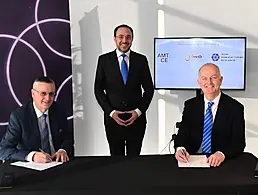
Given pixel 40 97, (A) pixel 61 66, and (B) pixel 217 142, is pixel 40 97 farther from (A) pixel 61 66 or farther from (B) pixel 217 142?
(A) pixel 61 66

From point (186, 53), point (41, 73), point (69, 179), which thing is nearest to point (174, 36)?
point (186, 53)

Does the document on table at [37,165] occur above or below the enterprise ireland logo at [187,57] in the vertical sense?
below

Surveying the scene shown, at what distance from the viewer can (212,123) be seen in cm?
273

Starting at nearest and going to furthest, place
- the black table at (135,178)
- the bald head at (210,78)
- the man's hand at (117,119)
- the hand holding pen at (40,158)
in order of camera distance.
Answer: the black table at (135,178) → the hand holding pen at (40,158) → the bald head at (210,78) → the man's hand at (117,119)

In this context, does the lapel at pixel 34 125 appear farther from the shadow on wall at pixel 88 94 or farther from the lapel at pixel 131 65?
the shadow on wall at pixel 88 94

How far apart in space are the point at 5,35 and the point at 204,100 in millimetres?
2716

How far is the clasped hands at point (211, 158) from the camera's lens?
2393 mm

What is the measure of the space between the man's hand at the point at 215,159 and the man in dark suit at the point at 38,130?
2.98 ft

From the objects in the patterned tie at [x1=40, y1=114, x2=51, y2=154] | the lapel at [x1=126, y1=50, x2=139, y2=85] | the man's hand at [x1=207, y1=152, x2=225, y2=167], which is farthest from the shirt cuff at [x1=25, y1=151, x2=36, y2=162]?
the lapel at [x1=126, y1=50, x2=139, y2=85]

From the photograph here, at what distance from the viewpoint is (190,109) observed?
9.27 feet

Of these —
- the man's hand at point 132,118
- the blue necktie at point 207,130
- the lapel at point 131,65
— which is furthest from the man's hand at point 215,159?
the lapel at point 131,65

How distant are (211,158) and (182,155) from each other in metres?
0.19

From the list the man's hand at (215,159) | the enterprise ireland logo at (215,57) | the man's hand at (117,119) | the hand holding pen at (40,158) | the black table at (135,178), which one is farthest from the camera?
the enterprise ireland logo at (215,57)

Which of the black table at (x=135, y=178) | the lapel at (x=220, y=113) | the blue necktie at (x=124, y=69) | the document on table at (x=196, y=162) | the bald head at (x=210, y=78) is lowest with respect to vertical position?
the black table at (x=135, y=178)
